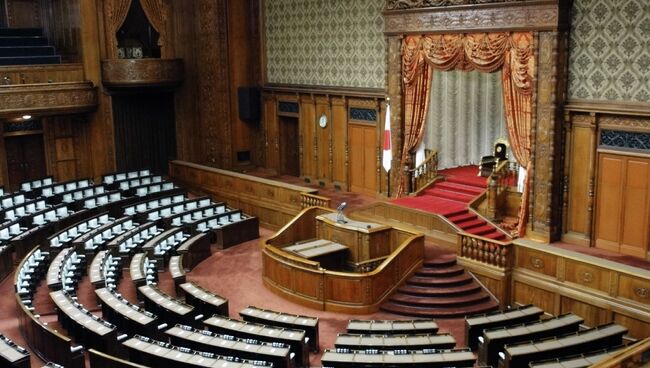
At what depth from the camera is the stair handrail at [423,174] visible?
14.7m

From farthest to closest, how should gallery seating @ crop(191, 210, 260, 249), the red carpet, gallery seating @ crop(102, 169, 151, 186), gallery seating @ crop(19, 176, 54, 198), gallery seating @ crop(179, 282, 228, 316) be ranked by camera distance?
1. gallery seating @ crop(102, 169, 151, 186)
2. gallery seating @ crop(19, 176, 54, 198)
3. gallery seating @ crop(191, 210, 260, 249)
4. the red carpet
5. gallery seating @ crop(179, 282, 228, 316)

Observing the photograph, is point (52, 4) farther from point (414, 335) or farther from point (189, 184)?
point (414, 335)

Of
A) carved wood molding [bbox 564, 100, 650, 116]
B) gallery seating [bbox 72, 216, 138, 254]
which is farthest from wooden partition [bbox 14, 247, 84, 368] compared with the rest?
carved wood molding [bbox 564, 100, 650, 116]

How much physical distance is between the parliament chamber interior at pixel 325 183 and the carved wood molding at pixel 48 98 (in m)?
0.05

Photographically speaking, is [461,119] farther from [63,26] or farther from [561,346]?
[63,26]

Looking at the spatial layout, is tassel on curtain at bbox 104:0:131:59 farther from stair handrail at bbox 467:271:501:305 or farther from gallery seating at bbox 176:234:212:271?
stair handrail at bbox 467:271:501:305

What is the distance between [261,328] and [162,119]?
11586 mm

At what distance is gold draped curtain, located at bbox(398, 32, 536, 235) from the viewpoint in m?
12.1

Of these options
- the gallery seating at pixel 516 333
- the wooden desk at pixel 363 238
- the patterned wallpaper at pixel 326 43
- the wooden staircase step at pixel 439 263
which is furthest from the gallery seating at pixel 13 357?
the patterned wallpaper at pixel 326 43

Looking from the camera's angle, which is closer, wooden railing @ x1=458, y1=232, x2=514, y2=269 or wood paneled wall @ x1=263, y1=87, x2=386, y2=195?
wooden railing @ x1=458, y1=232, x2=514, y2=269

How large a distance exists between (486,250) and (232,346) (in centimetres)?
480

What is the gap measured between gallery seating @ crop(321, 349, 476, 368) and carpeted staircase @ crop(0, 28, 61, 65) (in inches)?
493

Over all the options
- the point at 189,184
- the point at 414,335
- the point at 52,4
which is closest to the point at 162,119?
the point at 189,184

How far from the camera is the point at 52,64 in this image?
16984 mm
